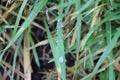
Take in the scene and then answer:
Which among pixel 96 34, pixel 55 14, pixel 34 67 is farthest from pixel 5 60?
pixel 96 34

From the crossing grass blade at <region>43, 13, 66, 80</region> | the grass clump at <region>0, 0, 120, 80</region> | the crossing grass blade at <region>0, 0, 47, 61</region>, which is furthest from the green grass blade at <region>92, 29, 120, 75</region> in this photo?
the crossing grass blade at <region>0, 0, 47, 61</region>

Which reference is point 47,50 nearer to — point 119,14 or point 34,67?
point 34,67

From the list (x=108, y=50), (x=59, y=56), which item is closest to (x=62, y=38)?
(x=59, y=56)

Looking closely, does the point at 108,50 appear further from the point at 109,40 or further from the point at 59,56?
the point at 59,56

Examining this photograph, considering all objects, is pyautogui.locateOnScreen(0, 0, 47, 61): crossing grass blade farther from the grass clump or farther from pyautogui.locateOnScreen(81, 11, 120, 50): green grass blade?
pyautogui.locateOnScreen(81, 11, 120, 50): green grass blade

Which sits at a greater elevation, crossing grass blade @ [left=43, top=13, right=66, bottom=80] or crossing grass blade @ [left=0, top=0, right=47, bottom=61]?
crossing grass blade @ [left=0, top=0, right=47, bottom=61]

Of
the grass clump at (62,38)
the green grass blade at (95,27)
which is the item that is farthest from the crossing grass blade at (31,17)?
the green grass blade at (95,27)

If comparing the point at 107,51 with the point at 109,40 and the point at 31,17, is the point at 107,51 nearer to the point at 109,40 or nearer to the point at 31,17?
the point at 109,40

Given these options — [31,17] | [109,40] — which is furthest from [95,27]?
[31,17]

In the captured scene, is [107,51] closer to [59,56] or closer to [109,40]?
[109,40]

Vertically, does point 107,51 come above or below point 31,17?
below

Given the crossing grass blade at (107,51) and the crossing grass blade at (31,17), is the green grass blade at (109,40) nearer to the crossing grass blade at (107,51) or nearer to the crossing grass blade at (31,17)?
the crossing grass blade at (107,51)
